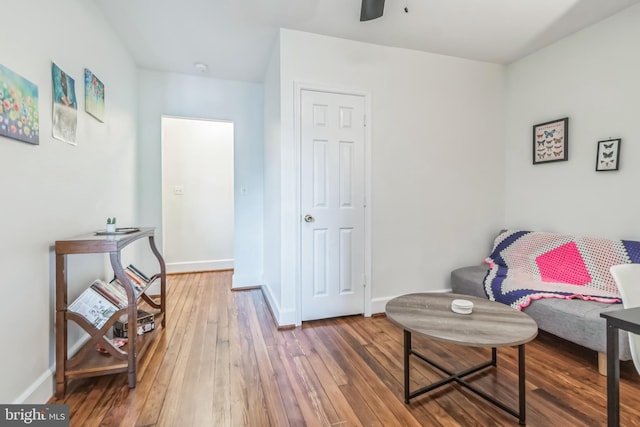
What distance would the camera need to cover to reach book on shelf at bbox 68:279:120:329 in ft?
5.58

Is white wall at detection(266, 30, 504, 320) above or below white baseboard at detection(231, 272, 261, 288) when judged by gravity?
above

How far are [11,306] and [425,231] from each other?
295 cm

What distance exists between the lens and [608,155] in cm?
241

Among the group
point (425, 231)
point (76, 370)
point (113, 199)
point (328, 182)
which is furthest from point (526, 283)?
point (113, 199)

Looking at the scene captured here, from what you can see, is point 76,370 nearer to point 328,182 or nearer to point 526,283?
point 328,182

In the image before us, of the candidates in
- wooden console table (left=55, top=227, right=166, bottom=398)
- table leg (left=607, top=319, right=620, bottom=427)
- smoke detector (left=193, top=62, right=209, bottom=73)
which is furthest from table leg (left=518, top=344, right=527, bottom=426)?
smoke detector (left=193, top=62, right=209, bottom=73)

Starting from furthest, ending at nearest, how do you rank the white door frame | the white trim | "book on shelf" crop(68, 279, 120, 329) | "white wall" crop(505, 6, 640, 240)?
1. the white door frame
2. "white wall" crop(505, 6, 640, 240)
3. "book on shelf" crop(68, 279, 120, 329)
4. the white trim

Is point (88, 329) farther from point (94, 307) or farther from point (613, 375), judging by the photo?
point (613, 375)

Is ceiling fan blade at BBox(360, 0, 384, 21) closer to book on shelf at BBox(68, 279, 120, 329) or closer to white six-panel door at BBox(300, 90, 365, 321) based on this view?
white six-panel door at BBox(300, 90, 365, 321)

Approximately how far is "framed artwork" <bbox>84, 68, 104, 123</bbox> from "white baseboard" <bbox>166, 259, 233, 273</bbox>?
2.52m

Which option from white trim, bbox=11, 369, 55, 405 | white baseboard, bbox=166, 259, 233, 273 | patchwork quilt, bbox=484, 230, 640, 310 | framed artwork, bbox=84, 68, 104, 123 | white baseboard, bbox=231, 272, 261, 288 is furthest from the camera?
white baseboard, bbox=166, 259, 233, 273

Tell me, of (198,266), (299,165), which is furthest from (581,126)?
(198,266)

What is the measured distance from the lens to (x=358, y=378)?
70.6 inches

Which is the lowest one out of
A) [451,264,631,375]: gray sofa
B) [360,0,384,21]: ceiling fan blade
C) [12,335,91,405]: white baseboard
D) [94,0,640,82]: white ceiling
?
[12,335,91,405]: white baseboard
